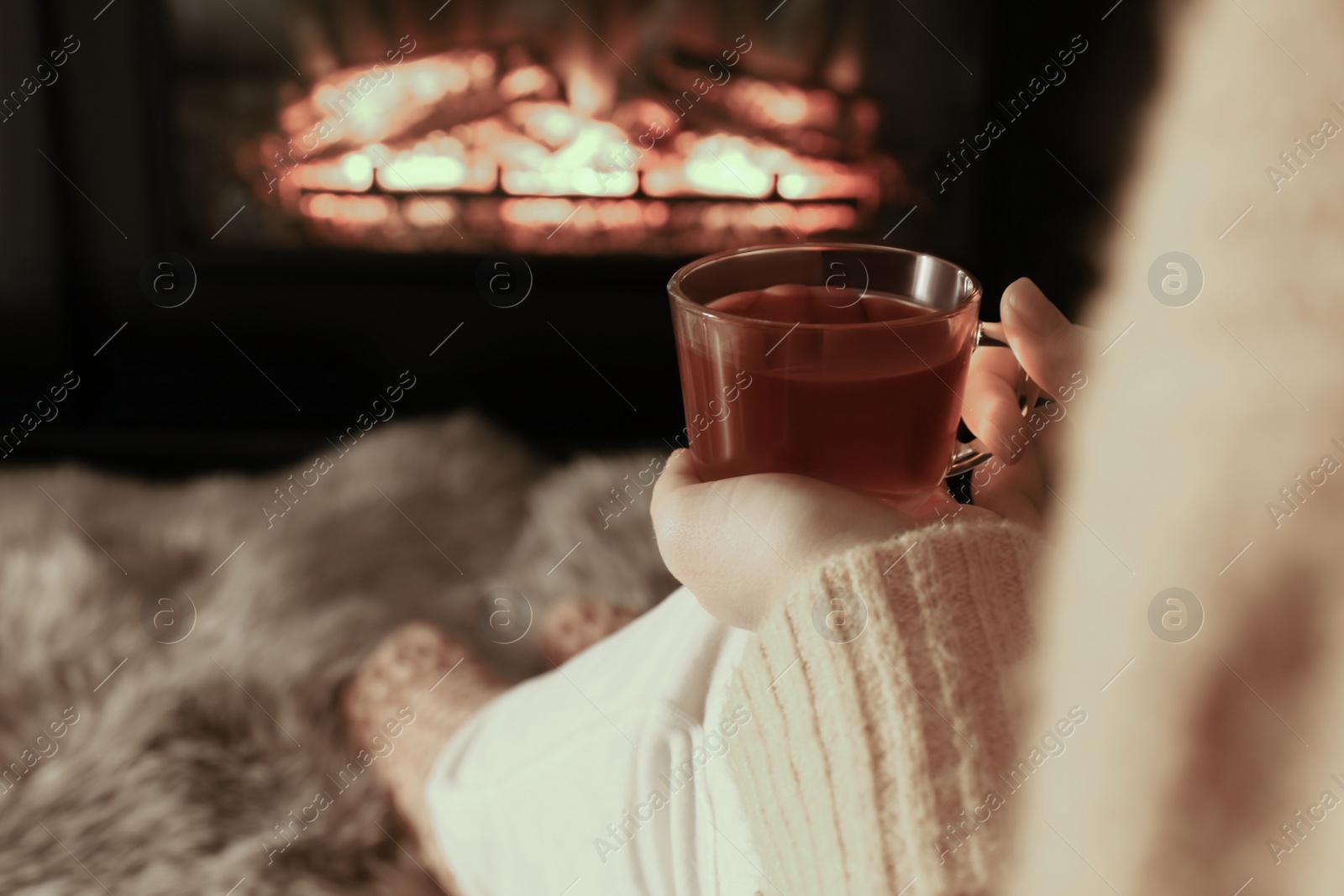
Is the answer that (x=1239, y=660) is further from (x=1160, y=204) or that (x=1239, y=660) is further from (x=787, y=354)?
(x=787, y=354)

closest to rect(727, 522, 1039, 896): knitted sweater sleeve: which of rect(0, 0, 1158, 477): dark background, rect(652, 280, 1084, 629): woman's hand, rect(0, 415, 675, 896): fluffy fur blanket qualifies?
rect(652, 280, 1084, 629): woman's hand

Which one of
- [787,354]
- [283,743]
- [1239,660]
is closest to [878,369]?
[787,354]

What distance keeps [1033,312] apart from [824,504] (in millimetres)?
210

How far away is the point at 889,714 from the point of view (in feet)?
1.19

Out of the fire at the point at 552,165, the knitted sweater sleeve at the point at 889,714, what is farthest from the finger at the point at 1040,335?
the fire at the point at 552,165

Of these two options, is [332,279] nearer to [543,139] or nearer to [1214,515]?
[543,139]

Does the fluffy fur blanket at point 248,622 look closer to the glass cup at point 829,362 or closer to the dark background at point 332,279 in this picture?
the dark background at point 332,279

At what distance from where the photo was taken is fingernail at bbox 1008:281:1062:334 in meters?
0.58

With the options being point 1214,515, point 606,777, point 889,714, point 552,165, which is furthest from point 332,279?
point 1214,515

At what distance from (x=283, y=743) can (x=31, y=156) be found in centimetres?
106

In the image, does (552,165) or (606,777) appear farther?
(552,165)

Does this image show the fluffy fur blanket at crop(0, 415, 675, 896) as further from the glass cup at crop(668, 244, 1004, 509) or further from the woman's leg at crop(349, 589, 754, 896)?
the glass cup at crop(668, 244, 1004, 509)

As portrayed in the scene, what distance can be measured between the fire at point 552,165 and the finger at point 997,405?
93cm

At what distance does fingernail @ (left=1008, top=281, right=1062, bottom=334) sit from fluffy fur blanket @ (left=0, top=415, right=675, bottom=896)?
696mm
